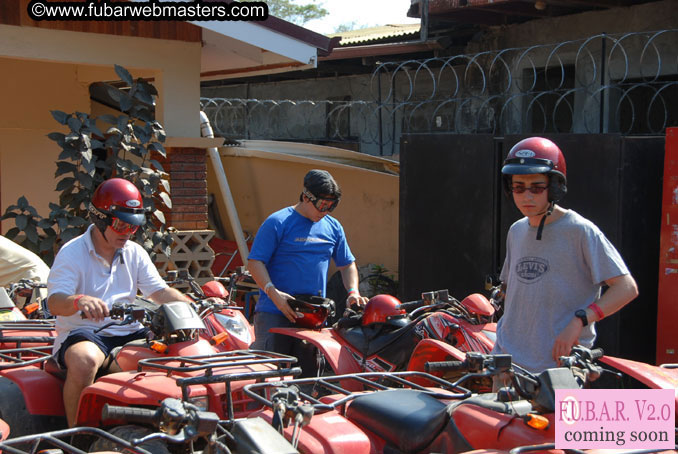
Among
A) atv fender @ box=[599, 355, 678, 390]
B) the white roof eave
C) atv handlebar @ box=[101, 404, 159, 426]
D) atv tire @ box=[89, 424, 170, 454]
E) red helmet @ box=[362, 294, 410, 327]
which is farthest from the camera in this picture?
the white roof eave

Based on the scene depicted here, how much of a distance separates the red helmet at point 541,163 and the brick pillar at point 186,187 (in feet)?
22.8

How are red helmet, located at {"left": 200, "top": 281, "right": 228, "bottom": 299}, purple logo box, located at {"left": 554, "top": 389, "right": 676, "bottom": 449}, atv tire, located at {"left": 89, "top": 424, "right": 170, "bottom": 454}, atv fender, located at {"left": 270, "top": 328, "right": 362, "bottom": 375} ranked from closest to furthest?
purple logo box, located at {"left": 554, "top": 389, "right": 676, "bottom": 449}
atv tire, located at {"left": 89, "top": 424, "right": 170, "bottom": 454}
atv fender, located at {"left": 270, "top": 328, "right": 362, "bottom": 375}
red helmet, located at {"left": 200, "top": 281, "right": 228, "bottom": 299}

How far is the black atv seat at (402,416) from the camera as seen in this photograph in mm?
3167

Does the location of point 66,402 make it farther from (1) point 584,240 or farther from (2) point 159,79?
(2) point 159,79

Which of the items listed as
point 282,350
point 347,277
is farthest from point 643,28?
point 282,350

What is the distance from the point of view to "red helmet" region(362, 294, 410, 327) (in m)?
5.36

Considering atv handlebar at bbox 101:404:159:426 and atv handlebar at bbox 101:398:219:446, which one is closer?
atv handlebar at bbox 101:398:219:446

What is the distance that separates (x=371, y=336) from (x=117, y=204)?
183cm

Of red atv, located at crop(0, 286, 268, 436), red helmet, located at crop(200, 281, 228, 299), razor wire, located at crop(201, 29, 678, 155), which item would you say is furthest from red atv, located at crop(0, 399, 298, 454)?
razor wire, located at crop(201, 29, 678, 155)

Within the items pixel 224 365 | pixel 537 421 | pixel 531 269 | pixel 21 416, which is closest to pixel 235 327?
pixel 21 416

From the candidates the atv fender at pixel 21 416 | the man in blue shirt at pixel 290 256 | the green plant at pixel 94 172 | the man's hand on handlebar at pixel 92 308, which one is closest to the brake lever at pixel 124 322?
the man's hand on handlebar at pixel 92 308

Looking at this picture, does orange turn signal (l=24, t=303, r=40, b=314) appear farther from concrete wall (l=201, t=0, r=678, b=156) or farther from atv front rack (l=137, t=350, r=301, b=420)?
concrete wall (l=201, t=0, r=678, b=156)

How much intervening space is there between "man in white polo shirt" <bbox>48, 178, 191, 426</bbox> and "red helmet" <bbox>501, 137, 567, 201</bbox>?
2158mm

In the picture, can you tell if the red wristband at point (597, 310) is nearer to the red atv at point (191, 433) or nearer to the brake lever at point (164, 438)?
the red atv at point (191, 433)
